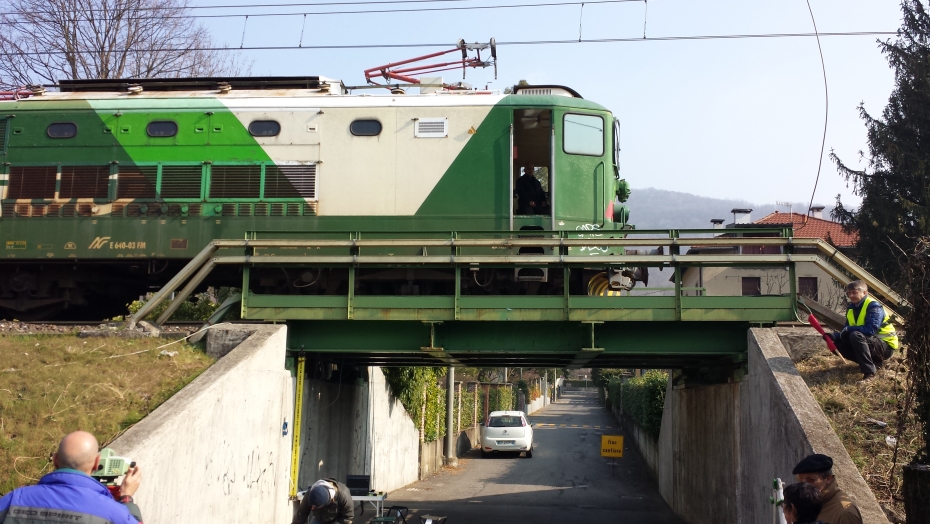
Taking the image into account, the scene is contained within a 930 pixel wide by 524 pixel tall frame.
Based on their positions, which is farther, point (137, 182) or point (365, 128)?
point (137, 182)

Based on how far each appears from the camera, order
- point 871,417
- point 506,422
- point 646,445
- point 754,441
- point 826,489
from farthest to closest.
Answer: point 506,422 < point 646,445 < point 754,441 < point 871,417 < point 826,489

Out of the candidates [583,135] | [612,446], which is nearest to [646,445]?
[612,446]

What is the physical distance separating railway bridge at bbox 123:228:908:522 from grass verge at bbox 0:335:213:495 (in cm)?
114

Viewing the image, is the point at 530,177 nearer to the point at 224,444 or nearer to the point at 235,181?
the point at 235,181

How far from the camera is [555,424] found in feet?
179

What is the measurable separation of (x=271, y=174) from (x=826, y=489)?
10.7 metres

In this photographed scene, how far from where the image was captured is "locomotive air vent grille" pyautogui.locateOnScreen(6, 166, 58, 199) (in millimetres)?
14180

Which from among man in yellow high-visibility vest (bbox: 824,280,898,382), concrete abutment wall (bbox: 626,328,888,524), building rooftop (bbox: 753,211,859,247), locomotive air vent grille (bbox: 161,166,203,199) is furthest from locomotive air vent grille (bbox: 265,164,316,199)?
building rooftop (bbox: 753,211,859,247)

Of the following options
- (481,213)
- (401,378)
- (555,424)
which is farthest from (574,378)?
(481,213)

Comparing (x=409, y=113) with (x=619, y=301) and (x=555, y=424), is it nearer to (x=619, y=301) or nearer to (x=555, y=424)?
(x=619, y=301)

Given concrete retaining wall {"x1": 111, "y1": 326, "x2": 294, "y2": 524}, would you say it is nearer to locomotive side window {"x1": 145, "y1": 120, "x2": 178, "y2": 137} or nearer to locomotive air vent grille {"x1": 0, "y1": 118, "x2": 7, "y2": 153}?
locomotive side window {"x1": 145, "y1": 120, "x2": 178, "y2": 137}

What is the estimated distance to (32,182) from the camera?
1423cm

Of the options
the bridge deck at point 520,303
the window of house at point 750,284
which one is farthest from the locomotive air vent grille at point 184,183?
the window of house at point 750,284

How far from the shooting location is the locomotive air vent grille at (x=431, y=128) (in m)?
13.5
